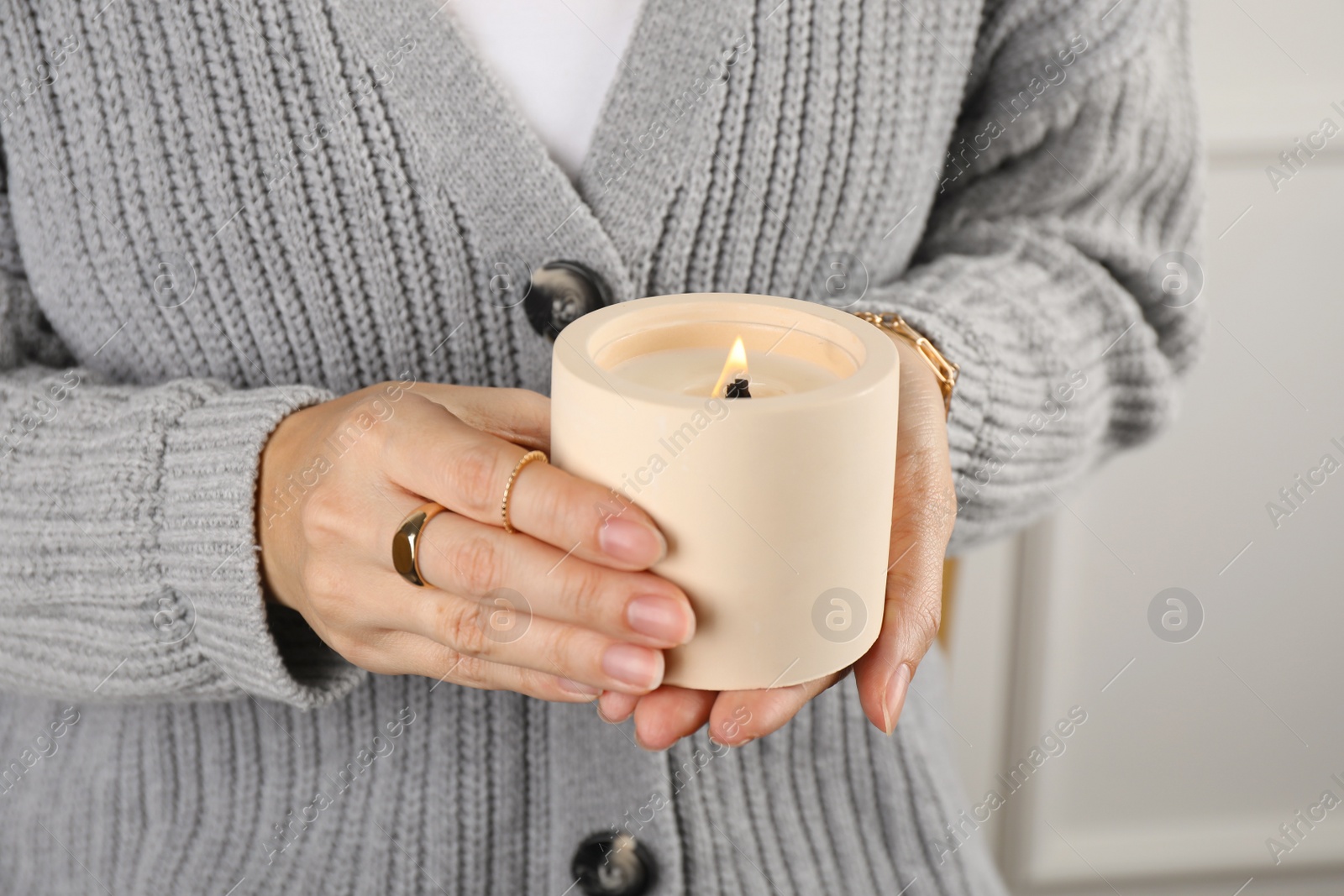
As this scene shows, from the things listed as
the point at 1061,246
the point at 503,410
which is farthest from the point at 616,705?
the point at 1061,246

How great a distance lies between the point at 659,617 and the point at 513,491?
0.06 meters

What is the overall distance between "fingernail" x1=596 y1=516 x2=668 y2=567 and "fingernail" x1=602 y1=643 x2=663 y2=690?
3cm

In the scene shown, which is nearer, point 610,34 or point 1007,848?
point 610,34

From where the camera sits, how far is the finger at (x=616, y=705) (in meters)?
0.34

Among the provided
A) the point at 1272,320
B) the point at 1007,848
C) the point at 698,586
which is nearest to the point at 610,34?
the point at 698,586

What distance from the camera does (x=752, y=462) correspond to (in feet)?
0.92

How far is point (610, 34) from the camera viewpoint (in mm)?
531

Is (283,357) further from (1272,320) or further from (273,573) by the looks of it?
(1272,320)

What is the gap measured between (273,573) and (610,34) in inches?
12.7

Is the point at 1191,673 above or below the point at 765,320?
below

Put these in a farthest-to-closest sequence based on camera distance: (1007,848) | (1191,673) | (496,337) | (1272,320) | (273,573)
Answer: (1007,848), (1191,673), (1272,320), (496,337), (273,573)

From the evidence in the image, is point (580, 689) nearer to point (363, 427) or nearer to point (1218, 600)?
point (363, 427)

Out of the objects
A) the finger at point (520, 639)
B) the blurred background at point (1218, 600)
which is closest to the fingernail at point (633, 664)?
the finger at point (520, 639)

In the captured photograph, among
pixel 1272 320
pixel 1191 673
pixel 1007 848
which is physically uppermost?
pixel 1272 320
